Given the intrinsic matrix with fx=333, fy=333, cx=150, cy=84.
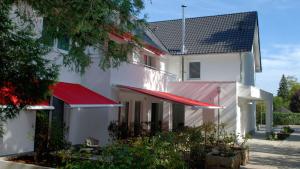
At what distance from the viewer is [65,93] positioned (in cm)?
2031

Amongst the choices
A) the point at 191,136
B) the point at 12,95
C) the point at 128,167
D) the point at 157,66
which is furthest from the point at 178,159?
the point at 157,66

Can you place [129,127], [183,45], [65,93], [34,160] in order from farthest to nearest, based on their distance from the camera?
[183,45], [129,127], [65,93], [34,160]

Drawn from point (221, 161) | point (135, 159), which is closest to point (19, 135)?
point (135, 159)

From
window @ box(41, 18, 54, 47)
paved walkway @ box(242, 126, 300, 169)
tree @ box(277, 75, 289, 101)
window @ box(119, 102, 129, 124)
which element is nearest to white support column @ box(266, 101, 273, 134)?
paved walkway @ box(242, 126, 300, 169)

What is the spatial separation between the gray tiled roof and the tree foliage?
87.6 ft

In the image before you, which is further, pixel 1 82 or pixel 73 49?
pixel 73 49

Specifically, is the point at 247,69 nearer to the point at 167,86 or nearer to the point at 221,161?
the point at 167,86

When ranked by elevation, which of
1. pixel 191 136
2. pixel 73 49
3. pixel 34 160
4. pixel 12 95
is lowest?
pixel 34 160

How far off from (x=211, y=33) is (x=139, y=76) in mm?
17443

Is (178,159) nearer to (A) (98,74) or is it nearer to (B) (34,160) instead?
(B) (34,160)

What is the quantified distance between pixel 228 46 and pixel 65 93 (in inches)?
957

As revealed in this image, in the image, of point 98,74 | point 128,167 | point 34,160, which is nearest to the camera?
point 128,167

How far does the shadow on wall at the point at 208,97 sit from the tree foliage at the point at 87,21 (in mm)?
21740

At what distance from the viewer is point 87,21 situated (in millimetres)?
11578
